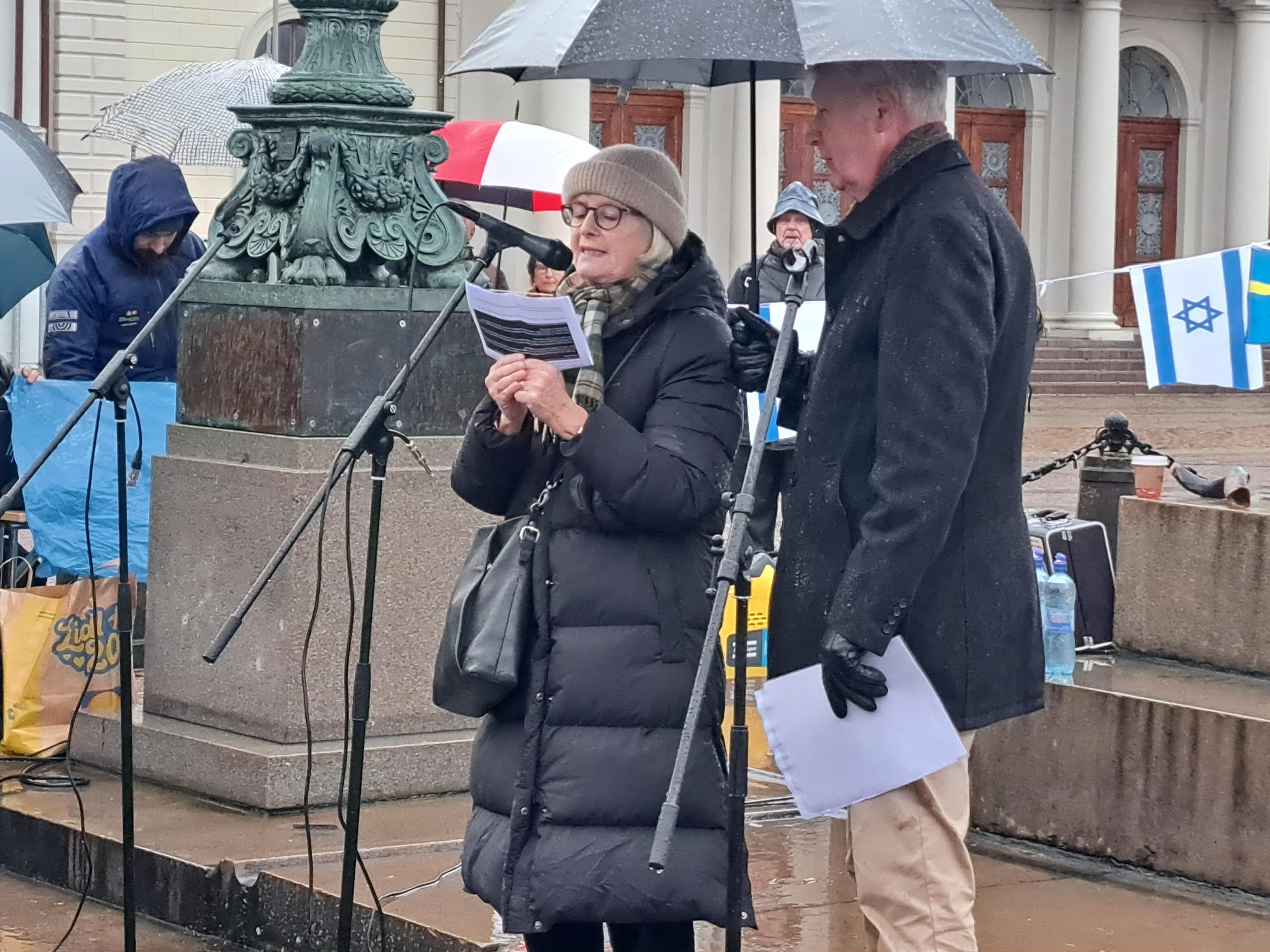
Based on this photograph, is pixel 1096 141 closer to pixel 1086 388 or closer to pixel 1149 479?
pixel 1086 388

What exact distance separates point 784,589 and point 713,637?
0.31m

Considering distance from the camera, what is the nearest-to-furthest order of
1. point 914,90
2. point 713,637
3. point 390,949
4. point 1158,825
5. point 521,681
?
point 713,637
point 914,90
point 521,681
point 390,949
point 1158,825

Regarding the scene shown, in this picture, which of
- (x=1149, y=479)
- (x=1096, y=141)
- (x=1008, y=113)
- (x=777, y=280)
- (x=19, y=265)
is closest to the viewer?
(x=1149, y=479)

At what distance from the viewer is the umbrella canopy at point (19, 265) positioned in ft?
31.1

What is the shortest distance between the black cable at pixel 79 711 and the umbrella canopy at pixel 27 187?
79 cm

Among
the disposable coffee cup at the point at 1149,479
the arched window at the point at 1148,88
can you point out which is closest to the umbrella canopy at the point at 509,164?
the disposable coffee cup at the point at 1149,479

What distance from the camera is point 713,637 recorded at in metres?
3.35

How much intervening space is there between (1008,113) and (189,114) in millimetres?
22495

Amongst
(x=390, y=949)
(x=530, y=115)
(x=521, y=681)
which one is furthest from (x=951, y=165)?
(x=530, y=115)

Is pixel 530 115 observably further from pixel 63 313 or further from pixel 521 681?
pixel 521 681

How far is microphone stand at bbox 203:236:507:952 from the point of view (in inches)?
161

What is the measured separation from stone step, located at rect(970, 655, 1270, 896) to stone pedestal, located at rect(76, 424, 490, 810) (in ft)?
5.04

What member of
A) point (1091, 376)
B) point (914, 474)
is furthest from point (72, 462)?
point (1091, 376)

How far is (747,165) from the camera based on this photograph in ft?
89.8
